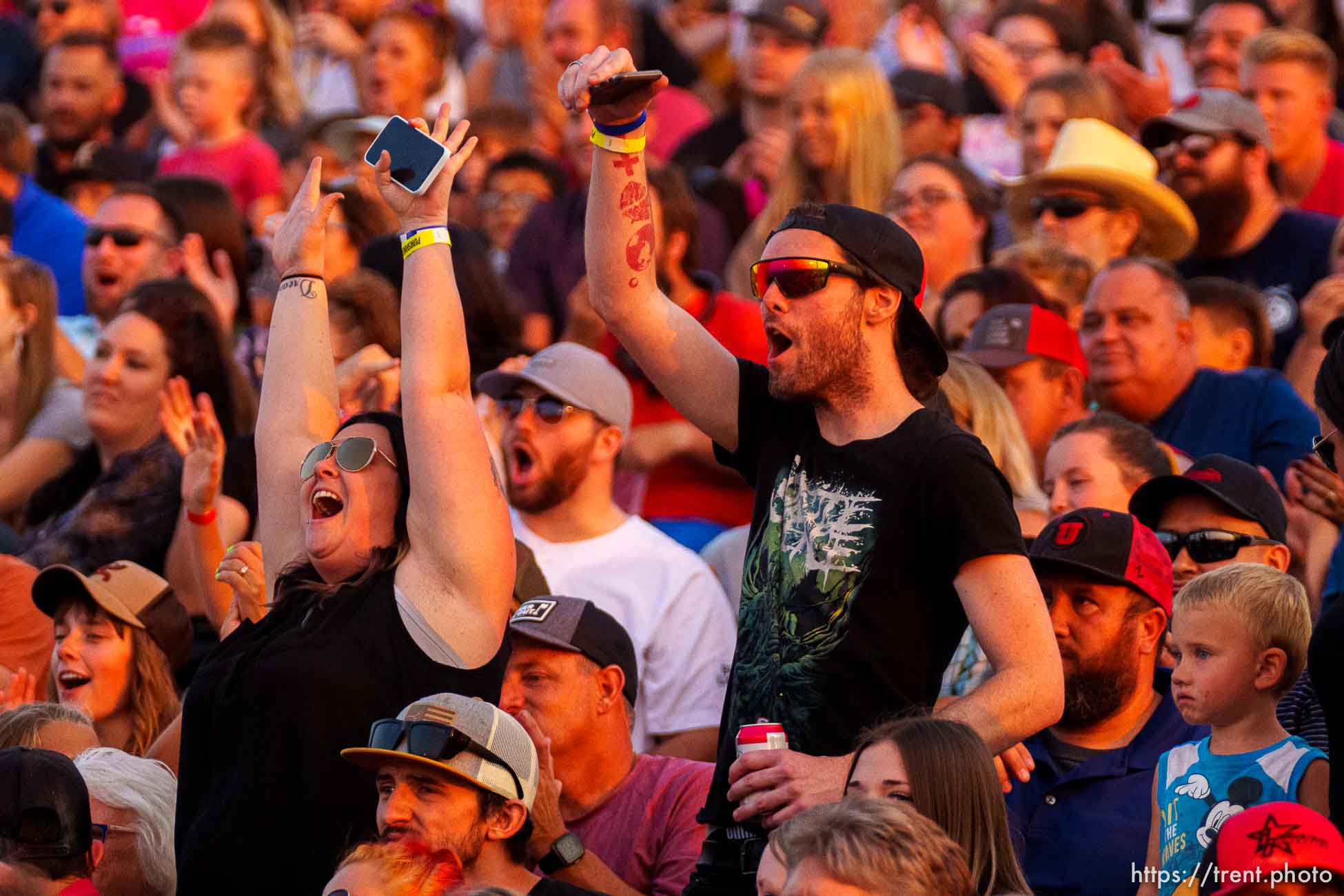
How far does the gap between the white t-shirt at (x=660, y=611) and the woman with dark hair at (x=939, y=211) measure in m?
2.16

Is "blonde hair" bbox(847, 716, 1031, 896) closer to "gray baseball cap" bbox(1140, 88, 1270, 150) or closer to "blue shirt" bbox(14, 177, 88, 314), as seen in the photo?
"gray baseball cap" bbox(1140, 88, 1270, 150)

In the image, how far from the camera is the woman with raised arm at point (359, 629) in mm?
4223

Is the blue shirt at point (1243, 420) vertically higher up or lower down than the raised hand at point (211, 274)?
higher up

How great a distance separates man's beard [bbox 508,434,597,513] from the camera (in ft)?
22.0

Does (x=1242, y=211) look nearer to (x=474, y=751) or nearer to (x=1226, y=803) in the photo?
(x=1226, y=803)

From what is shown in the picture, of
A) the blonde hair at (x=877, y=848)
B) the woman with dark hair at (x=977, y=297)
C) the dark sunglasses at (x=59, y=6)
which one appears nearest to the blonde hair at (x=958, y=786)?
the blonde hair at (x=877, y=848)

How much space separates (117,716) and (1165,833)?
3.12m

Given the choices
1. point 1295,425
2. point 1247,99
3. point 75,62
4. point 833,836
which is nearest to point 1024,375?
point 1295,425

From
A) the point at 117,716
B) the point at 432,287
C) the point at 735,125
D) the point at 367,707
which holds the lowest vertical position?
the point at 735,125

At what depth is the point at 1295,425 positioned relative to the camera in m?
6.68

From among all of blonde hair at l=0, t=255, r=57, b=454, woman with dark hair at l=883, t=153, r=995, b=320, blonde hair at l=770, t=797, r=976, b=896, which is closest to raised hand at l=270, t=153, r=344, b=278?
blonde hair at l=770, t=797, r=976, b=896

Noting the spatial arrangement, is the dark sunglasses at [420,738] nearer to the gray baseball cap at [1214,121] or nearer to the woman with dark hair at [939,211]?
the woman with dark hair at [939,211]

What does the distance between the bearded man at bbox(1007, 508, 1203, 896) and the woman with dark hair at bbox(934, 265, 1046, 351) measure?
2.22 m

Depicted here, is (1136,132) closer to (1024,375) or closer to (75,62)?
(1024,375)
